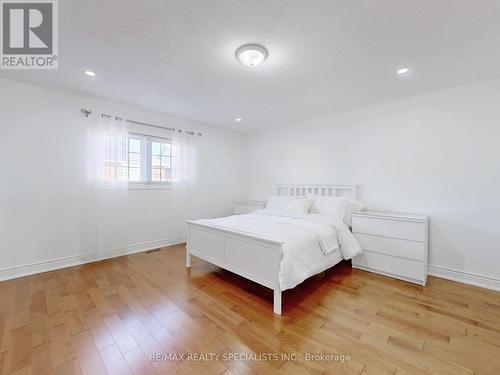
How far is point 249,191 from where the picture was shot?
5047 millimetres

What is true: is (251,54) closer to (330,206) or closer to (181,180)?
(330,206)

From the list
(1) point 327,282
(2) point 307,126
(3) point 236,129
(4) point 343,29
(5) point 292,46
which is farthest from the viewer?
(3) point 236,129

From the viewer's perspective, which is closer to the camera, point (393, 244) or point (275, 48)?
point (275, 48)

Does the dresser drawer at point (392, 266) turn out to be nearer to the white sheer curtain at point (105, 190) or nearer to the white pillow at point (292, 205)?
the white pillow at point (292, 205)

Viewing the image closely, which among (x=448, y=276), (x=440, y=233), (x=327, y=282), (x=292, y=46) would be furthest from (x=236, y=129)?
(x=448, y=276)

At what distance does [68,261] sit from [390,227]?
433 centimetres

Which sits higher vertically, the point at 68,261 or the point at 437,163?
the point at 437,163

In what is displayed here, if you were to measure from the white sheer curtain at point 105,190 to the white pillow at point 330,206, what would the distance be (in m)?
3.01

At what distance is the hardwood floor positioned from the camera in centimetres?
134

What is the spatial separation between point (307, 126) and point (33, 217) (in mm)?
4385

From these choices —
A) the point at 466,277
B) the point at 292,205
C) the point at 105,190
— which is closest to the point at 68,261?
the point at 105,190

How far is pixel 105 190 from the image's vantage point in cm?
309

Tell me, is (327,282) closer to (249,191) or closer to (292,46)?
(292,46)

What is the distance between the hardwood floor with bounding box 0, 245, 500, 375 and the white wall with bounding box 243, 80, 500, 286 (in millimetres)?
528
